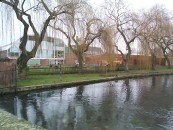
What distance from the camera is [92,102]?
15.3m

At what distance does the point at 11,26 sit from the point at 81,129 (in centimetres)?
1353

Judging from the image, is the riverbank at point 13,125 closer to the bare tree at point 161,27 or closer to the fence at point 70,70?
the fence at point 70,70

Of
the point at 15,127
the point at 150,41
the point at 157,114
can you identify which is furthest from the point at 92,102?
the point at 150,41

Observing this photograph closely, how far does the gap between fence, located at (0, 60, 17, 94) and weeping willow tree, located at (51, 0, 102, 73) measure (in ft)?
27.2

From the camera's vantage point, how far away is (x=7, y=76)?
18.0 meters

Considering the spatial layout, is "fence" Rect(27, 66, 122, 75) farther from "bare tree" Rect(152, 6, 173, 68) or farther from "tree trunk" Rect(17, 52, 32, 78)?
"bare tree" Rect(152, 6, 173, 68)

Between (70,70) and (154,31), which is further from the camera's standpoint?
(154,31)

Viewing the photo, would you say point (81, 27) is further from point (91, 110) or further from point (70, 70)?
point (91, 110)

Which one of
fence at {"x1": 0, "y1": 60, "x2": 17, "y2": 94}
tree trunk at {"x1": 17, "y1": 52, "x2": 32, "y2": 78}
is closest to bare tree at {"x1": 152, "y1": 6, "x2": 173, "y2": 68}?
tree trunk at {"x1": 17, "y1": 52, "x2": 32, "y2": 78}

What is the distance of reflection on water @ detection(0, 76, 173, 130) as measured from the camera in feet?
34.3

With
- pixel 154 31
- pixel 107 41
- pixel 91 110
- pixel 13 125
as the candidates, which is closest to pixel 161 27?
pixel 154 31

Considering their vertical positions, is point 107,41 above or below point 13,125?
above

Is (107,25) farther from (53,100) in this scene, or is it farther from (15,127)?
(15,127)

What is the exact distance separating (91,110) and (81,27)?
16796mm
